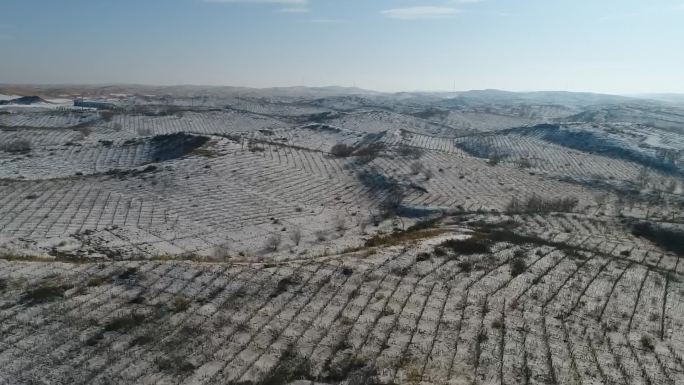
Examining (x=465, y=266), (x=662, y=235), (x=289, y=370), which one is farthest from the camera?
(x=662, y=235)

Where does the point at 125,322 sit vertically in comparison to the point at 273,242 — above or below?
above

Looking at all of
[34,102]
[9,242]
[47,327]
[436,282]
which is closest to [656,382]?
[436,282]

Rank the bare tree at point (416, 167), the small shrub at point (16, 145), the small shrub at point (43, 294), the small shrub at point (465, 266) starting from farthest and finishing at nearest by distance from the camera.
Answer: the small shrub at point (16, 145)
the bare tree at point (416, 167)
the small shrub at point (465, 266)
the small shrub at point (43, 294)

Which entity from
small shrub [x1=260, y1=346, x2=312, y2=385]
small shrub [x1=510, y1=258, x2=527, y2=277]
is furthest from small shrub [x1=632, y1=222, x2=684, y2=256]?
small shrub [x1=260, y1=346, x2=312, y2=385]

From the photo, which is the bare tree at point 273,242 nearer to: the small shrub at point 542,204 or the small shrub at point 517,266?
the small shrub at point 517,266

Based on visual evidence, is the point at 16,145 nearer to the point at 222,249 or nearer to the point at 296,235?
the point at 222,249

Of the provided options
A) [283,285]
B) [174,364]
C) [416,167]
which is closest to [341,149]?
[416,167]

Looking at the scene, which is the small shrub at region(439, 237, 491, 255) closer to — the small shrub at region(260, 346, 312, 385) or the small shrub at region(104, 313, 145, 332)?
the small shrub at region(260, 346, 312, 385)

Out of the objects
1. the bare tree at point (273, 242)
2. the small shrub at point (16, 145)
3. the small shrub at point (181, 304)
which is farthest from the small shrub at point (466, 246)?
the small shrub at point (16, 145)
